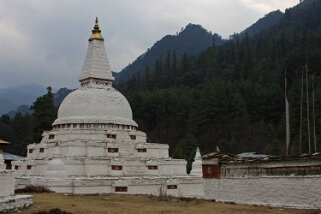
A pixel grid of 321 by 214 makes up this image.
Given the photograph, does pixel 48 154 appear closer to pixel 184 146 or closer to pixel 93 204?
pixel 93 204

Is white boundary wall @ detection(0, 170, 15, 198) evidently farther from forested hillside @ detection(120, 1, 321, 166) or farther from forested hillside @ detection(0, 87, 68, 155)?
forested hillside @ detection(120, 1, 321, 166)

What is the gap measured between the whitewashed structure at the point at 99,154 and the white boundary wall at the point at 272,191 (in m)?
4.16

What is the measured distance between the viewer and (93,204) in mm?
23281

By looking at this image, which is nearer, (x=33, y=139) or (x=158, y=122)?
(x=33, y=139)

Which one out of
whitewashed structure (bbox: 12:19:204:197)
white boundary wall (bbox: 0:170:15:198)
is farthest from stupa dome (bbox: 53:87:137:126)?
white boundary wall (bbox: 0:170:15:198)

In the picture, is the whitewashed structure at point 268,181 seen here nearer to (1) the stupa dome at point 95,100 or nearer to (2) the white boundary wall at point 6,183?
(1) the stupa dome at point 95,100

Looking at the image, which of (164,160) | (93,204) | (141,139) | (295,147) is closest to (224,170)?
(164,160)

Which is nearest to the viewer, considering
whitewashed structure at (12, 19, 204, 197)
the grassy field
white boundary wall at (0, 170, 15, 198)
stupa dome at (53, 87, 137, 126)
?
white boundary wall at (0, 170, 15, 198)

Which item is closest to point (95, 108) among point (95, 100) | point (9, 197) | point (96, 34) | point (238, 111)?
point (95, 100)

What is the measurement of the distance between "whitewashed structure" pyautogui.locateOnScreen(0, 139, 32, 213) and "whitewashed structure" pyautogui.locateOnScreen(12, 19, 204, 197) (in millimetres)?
9112

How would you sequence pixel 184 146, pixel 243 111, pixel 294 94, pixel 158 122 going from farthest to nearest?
1. pixel 158 122
2. pixel 243 111
3. pixel 294 94
4. pixel 184 146

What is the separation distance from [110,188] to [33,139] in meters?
26.3

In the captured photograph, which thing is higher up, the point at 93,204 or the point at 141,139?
the point at 141,139

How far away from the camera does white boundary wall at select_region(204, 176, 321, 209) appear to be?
25250 millimetres
